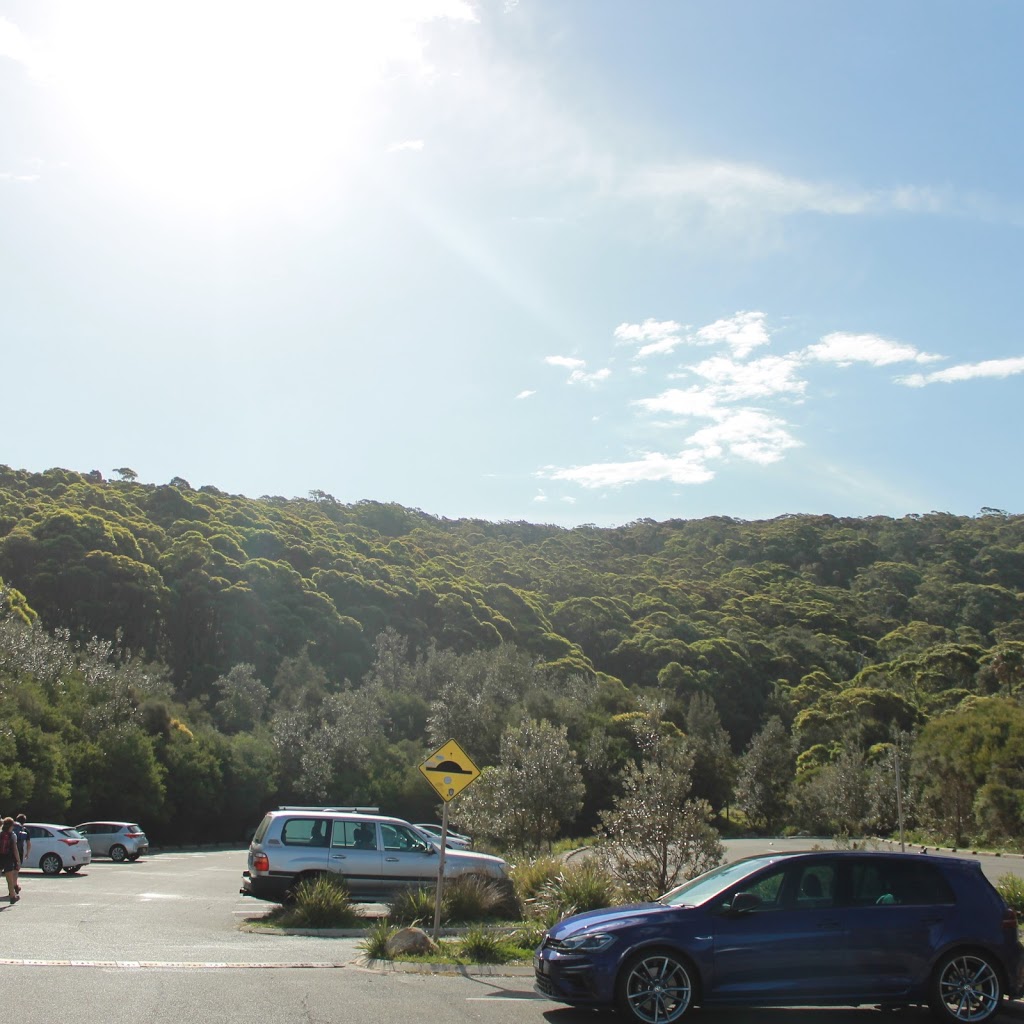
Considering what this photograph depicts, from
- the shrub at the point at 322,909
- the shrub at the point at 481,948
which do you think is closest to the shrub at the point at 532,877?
the shrub at the point at 322,909

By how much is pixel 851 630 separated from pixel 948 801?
47401 mm

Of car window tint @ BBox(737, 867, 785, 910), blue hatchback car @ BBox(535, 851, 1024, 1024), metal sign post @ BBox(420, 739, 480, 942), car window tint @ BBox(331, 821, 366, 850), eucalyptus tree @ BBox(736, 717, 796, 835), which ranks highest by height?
metal sign post @ BBox(420, 739, 480, 942)

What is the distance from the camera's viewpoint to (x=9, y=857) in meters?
16.8

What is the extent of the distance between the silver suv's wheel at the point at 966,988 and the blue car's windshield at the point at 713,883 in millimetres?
1566

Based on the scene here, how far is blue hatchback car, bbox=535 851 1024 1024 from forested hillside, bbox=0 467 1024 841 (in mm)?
12206

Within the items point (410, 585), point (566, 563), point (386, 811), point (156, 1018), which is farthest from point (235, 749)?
point (566, 563)

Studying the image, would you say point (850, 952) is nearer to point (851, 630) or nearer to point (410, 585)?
point (410, 585)

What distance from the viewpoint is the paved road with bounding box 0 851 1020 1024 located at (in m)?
7.99

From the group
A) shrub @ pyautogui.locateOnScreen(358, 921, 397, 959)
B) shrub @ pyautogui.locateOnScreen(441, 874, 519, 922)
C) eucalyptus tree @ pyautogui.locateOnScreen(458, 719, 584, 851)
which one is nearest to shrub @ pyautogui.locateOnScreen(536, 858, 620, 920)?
shrub @ pyautogui.locateOnScreen(441, 874, 519, 922)

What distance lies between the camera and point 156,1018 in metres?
7.66

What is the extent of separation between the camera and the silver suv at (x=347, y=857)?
51.0 feet

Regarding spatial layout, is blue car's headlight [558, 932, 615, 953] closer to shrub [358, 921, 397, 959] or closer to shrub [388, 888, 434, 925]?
shrub [358, 921, 397, 959]

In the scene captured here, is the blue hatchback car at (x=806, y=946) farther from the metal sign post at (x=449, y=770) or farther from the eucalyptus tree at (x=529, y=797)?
the eucalyptus tree at (x=529, y=797)

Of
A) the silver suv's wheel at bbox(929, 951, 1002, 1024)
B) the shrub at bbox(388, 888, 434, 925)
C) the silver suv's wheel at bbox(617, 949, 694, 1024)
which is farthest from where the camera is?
the shrub at bbox(388, 888, 434, 925)
